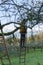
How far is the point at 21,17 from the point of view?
3850mm

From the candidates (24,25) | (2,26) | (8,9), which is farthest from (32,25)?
(2,26)

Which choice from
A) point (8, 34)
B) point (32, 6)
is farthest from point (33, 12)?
point (8, 34)

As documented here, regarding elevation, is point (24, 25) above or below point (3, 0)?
below

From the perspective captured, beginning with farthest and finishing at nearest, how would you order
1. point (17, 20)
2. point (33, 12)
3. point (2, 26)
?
1. point (2, 26)
2. point (17, 20)
3. point (33, 12)

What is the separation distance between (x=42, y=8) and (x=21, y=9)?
32cm

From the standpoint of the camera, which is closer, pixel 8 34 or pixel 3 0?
pixel 3 0

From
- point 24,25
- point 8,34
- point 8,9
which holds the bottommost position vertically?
point 8,34

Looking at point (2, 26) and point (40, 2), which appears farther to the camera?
point (2, 26)

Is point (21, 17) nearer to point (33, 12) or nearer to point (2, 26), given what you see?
point (33, 12)

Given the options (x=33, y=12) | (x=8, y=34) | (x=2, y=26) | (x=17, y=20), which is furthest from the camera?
(x=8, y=34)

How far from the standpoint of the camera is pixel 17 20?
4.00 m

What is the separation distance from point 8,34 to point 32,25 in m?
1.18

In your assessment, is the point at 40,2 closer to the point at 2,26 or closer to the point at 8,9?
the point at 8,9

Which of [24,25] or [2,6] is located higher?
[2,6]
